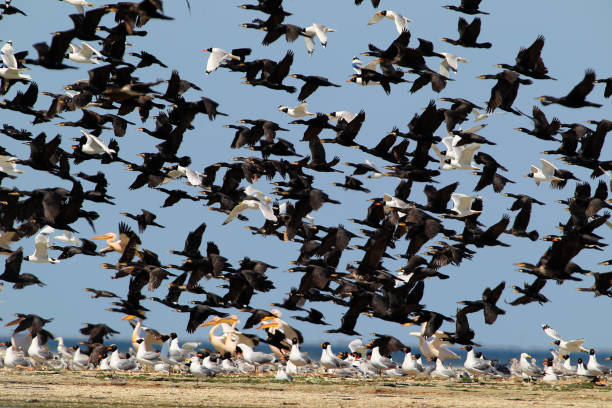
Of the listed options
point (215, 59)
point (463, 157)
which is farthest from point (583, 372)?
point (215, 59)

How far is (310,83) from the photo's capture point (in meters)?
29.3

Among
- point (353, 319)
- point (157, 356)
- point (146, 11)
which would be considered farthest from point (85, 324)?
point (146, 11)

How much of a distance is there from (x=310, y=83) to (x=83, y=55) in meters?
6.86

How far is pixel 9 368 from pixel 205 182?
11.8 m

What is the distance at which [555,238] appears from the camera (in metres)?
27.3

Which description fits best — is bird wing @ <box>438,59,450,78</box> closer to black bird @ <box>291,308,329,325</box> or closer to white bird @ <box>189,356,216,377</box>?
black bird @ <box>291,308,329,325</box>

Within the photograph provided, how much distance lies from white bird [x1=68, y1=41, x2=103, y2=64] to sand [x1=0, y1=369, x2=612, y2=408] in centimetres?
959

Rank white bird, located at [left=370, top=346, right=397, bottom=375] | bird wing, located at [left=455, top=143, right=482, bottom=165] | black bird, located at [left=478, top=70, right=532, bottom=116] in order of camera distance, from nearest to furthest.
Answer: black bird, located at [left=478, top=70, right=532, bottom=116]
bird wing, located at [left=455, top=143, right=482, bottom=165]
white bird, located at [left=370, top=346, right=397, bottom=375]

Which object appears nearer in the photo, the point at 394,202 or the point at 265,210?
the point at 265,210

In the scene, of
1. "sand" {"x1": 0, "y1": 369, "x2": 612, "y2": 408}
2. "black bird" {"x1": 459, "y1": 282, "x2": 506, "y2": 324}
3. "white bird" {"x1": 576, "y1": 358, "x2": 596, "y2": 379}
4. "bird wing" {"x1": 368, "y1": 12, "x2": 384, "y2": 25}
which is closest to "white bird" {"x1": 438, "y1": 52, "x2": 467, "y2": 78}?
"bird wing" {"x1": 368, "y1": 12, "x2": 384, "y2": 25}

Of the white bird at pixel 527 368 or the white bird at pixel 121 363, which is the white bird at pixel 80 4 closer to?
the white bird at pixel 121 363

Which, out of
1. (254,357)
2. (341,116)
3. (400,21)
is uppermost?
(400,21)

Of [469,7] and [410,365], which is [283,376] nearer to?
[410,365]

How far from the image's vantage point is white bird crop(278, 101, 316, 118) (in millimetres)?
30547
